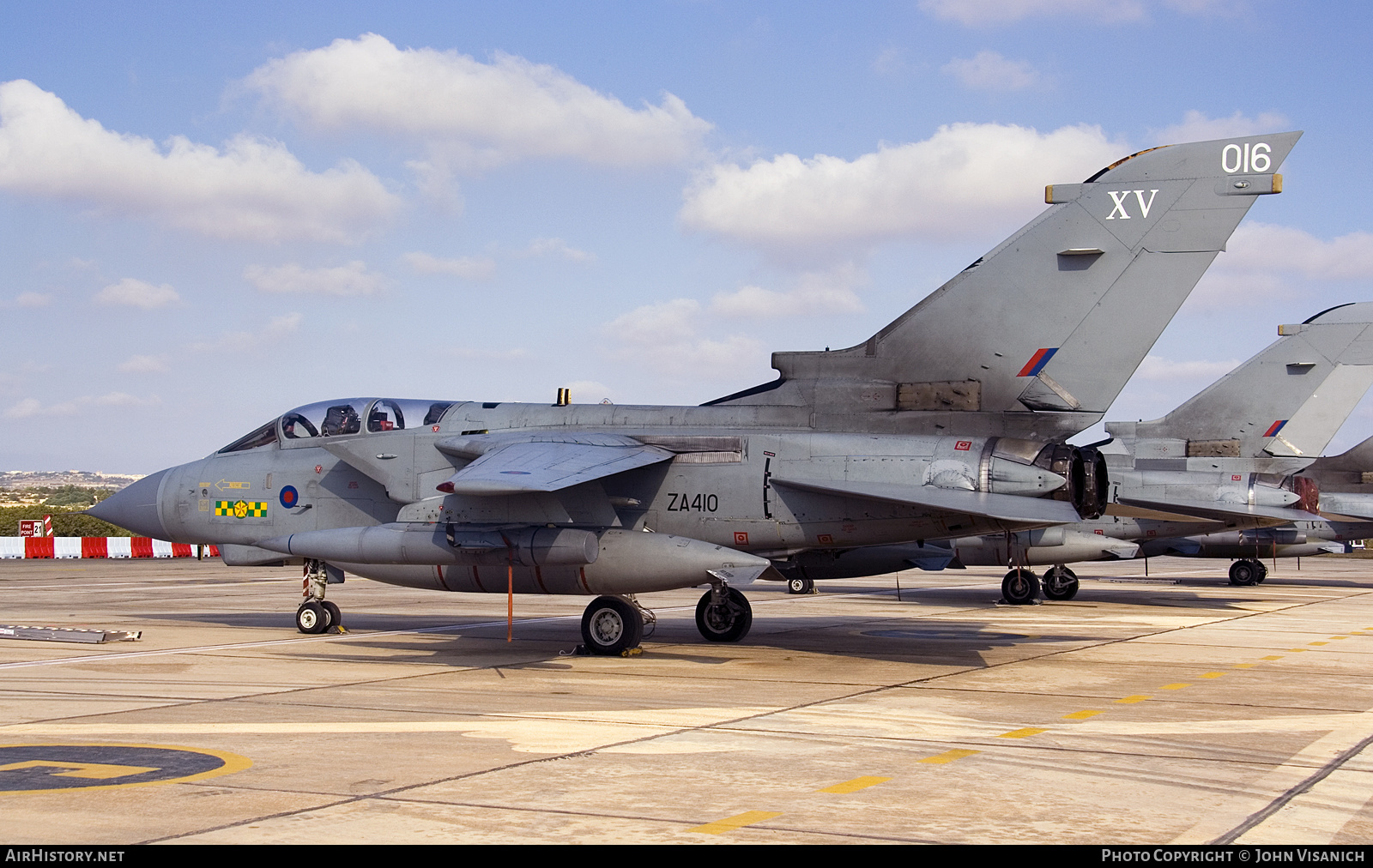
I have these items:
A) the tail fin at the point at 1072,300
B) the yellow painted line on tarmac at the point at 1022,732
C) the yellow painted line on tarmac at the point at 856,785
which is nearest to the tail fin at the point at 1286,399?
the tail fin at the point at 1072,300

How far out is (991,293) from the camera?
42.4 ft

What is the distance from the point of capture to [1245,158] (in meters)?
12.3

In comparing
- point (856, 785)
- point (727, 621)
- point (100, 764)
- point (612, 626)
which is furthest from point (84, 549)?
point (856, 785)

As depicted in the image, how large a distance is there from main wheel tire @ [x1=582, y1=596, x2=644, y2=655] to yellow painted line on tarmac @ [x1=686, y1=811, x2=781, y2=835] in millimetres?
7829

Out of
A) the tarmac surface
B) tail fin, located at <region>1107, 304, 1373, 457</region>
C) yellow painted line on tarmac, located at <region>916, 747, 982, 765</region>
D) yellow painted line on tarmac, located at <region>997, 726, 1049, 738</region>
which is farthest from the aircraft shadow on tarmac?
yellow painted line on tarmac, located at <region>916, 747, 982, 765</region>

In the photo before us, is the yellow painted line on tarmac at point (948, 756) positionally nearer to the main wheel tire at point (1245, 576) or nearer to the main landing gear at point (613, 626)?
the main landing gear at point (613, 626)

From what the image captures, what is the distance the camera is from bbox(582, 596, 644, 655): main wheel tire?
46.3ft

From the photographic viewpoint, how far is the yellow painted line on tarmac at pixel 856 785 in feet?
22.7

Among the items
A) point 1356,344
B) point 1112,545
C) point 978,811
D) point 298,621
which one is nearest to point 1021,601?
point 1112,545

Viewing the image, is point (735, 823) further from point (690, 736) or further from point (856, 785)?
point (690, 736)

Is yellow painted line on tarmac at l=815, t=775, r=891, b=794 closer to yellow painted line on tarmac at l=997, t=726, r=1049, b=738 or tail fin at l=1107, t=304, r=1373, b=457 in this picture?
yellow painted line on tarmac at l=997, t=726, r=1049, b=738

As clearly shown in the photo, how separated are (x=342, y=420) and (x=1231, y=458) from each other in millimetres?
20854

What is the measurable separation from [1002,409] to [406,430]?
721cm

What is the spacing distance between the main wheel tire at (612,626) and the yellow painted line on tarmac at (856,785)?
6986mm
